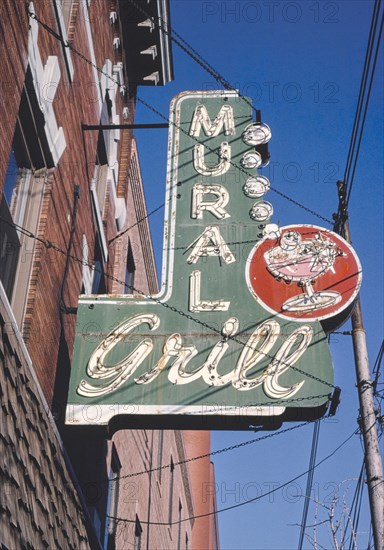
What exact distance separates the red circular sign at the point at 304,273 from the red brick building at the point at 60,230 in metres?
2.49

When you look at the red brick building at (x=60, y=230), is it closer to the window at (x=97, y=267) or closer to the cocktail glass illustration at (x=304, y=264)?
the window at (x=97, y=267)

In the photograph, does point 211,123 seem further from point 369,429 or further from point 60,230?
point 369,429

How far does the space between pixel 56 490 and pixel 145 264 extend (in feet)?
37.4

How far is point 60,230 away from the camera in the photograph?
10.9m

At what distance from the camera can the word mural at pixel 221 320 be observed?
30.6 ft

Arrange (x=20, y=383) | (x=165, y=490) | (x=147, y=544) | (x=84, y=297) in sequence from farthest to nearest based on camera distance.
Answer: (x=165, y=490) < (x=147, y=544) < (x=84, y=297) < (x=20, y=383)

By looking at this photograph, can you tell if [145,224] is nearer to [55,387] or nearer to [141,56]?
[141,56]

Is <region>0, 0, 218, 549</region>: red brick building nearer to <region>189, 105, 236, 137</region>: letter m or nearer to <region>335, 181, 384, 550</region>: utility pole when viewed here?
<region>189, 105, 236, 137</region>: letter m

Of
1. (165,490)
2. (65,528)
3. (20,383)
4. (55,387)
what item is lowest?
(165,490)

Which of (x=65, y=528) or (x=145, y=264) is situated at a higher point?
(x=145, y=264)

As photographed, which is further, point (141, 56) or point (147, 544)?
point (147, 544)

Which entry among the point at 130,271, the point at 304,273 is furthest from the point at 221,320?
the point at 130,271

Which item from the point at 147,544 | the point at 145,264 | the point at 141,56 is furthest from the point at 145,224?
the point at 147,544

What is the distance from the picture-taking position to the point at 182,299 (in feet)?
34.1
